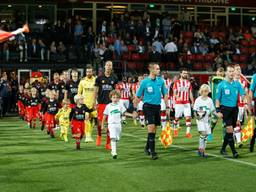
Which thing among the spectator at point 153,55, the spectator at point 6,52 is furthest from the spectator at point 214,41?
the spectator at point 6,52

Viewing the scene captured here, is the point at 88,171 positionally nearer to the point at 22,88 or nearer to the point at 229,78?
the point at 229,78

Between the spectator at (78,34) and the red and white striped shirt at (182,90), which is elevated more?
the spectator at (78,34)

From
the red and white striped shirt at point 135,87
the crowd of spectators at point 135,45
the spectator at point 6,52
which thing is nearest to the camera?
the red and white striped shirt at point 135,87

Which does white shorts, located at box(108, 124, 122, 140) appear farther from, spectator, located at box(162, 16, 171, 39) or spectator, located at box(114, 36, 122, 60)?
spectator, located at box(162, 16, 171, 39)

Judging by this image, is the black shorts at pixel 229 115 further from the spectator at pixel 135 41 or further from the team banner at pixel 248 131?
the spectator at pixel 135 41

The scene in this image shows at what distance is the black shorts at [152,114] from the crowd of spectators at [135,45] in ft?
62.9

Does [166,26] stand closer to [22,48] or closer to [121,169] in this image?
[22,48]

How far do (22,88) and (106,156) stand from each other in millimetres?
14198

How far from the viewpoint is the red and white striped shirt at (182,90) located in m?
20.0

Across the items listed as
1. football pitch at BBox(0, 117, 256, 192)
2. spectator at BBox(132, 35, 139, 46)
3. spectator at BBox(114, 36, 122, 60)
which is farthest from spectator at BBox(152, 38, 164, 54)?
football pitch at BBox(0, 117, 256, 192)

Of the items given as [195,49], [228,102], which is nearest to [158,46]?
[195,49]

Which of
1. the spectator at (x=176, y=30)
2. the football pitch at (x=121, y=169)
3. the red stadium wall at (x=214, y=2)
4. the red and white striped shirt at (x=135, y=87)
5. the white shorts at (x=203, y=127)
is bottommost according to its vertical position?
the football pitch at (x=121, y=169)

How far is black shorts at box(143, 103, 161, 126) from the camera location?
13984 millimetres

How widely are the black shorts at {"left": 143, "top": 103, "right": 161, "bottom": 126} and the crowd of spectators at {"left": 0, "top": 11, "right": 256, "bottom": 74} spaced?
1918cm
